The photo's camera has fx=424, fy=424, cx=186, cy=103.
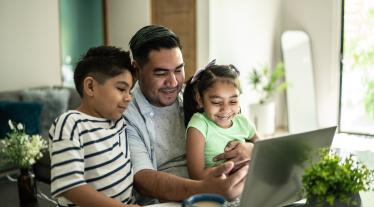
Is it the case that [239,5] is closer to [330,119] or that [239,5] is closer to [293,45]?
[293,45]

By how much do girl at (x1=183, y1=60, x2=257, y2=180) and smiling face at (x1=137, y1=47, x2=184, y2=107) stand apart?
3.4 inches

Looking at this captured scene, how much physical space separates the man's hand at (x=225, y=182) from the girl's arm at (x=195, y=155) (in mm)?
212

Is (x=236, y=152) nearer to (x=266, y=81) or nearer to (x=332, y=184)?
(x=332, y=184)

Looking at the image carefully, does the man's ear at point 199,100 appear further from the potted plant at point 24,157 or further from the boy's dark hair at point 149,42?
the potted plant at point 24,157

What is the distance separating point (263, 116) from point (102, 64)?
3.82 m

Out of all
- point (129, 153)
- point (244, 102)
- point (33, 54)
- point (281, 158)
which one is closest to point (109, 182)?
point (129, 153)

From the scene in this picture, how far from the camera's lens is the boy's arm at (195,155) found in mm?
1499

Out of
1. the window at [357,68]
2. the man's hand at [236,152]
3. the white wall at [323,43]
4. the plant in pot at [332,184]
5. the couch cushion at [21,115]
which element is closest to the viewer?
the plant in pot at [332,184]

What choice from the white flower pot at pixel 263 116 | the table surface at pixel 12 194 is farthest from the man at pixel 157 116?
the white flower pot at pixel 263 116

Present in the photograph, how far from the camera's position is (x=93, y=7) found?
5.11 meters

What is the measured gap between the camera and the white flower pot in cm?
494

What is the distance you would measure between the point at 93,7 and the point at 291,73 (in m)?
2.53

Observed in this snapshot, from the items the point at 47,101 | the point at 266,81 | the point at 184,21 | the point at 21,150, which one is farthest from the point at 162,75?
the point at 266,81

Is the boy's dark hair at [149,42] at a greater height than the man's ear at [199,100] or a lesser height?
greater
